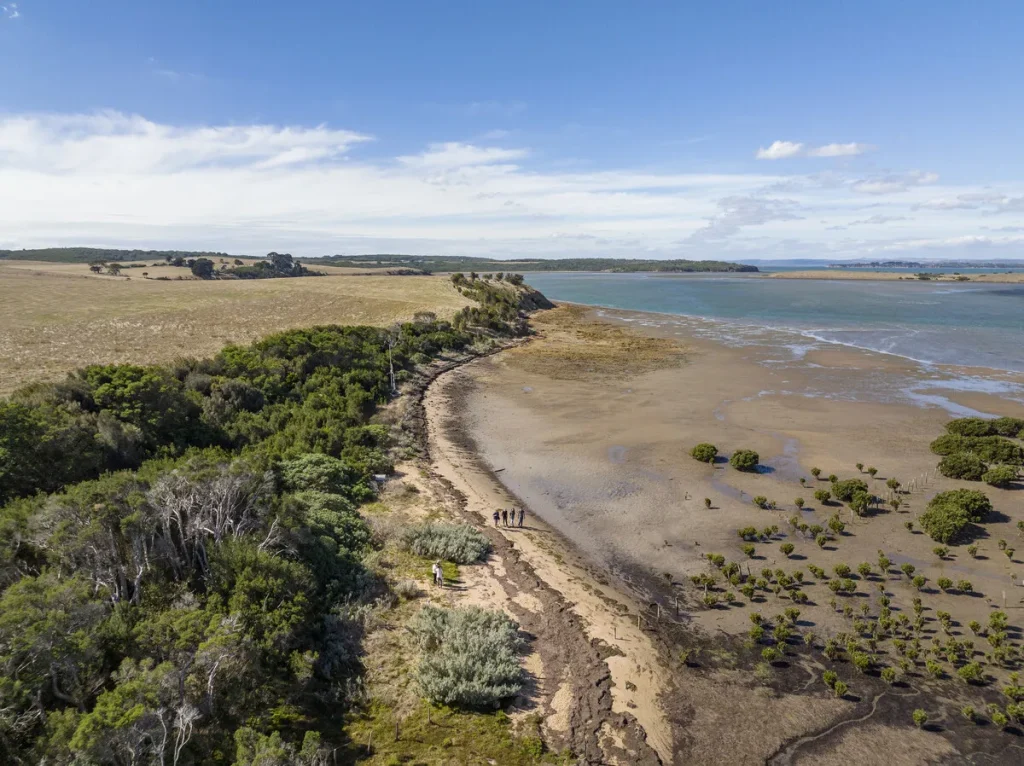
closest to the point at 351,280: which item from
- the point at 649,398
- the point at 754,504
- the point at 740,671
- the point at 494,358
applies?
the point at 494,358

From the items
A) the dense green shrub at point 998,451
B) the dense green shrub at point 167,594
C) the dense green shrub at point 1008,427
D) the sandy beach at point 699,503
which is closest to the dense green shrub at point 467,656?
the dense green shrub at point 167,594

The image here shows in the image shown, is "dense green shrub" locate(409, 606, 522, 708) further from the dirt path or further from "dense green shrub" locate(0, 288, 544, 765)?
the dirt path

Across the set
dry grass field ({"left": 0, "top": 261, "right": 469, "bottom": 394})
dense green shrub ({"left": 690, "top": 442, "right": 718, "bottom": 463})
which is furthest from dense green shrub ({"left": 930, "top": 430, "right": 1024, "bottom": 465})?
dry grass field ({"left": 0, "top": 261, "right": 469, "bottom": 394})

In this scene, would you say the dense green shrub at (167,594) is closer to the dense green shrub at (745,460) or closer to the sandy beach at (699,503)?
the sandy beach at (699,503)

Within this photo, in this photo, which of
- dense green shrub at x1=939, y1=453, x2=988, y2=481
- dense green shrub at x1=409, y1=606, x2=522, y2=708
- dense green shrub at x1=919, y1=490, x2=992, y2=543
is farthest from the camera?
dense green shrub at x1=939, y1=453, x2=988, y2=481

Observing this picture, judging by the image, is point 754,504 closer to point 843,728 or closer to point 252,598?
point 843,728

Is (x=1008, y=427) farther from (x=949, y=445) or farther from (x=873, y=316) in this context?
(x=873, y=316)
